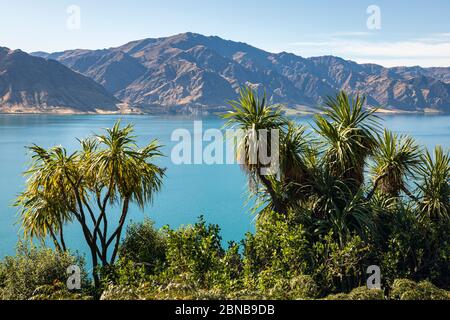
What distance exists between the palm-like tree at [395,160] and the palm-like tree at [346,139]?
2.58ft

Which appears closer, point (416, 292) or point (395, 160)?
point (416, 292)

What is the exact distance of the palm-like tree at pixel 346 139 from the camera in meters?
13.5

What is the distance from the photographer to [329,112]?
14211 millimetres

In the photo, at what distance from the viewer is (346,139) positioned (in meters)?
13.4

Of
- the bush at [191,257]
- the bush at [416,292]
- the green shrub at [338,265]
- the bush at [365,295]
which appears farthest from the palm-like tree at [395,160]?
the bush at [365,295]

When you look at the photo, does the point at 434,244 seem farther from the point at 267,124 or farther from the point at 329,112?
the point at 267,124

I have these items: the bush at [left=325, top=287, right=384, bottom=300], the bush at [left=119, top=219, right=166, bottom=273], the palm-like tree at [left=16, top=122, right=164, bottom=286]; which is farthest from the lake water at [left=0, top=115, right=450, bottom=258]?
the bush at [left=325, top=287, right=384, bottom=300]

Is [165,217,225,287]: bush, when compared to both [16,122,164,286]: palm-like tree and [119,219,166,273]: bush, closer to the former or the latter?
[16,122,164,286]: palm-like tree

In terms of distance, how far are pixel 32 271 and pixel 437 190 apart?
1222cm

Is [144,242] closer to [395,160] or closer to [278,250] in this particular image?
[278,250]

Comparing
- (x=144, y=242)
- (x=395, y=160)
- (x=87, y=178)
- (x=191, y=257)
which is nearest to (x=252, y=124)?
(x=191, y=257)

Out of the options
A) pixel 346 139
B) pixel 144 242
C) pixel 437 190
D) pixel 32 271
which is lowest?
pixel 144 242

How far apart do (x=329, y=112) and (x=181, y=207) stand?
38637 mm
